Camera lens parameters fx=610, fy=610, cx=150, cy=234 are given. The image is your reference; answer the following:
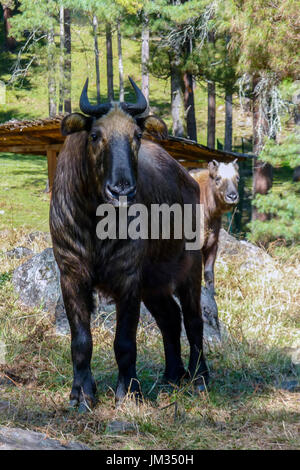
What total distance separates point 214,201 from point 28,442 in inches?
280

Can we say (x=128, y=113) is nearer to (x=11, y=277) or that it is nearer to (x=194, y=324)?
(x=194, y=324)

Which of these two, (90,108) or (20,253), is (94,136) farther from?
(20,253)

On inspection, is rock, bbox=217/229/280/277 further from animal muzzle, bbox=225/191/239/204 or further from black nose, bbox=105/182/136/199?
black nose, bbox=105/182/136/199

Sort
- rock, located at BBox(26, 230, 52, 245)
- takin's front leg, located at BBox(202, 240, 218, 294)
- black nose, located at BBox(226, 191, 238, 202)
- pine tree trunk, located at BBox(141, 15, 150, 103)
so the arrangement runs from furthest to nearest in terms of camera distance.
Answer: pine tree trunk, located at BBox(141, 15, 150, 103)
rock, located at BBox(26, 230, 52, 245)
black nose, located at BBox(226, 191, 238, 202)
takin's front leg, located at BBox(202, 240, 218, 294)

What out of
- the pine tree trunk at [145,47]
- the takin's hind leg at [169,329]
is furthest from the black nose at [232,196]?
the pine tree trunk at [145,47]

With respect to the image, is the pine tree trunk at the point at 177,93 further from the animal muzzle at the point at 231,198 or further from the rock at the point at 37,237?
the animal muzzle at the point at 231,198

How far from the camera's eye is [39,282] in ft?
27.3

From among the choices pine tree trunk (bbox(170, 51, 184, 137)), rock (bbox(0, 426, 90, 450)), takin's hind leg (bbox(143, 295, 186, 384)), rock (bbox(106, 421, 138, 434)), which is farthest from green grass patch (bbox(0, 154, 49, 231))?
rock (bbox(0, 426, 90, 450))

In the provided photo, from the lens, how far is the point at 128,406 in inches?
173

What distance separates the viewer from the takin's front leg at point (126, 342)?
4.57 meters

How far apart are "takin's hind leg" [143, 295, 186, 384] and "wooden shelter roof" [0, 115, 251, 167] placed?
15.2 feet

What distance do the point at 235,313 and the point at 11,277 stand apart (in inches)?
133

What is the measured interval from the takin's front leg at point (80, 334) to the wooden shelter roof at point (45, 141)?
5.41 metres

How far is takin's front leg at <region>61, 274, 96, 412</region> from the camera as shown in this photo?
4.54 m
